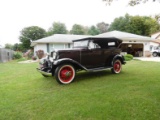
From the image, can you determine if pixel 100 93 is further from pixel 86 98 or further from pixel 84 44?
pixel 84 44

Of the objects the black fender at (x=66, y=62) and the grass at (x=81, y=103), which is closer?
the grass at (x=81, y=103)

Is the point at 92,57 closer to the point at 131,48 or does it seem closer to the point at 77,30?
the point at 131,48

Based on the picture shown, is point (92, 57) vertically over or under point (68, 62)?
over

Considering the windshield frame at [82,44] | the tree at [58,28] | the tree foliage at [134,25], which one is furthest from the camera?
the tree at [58,28]

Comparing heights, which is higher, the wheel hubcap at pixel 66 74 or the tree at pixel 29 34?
the tree at pixel 29 34

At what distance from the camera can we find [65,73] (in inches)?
203

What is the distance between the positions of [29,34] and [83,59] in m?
34.4

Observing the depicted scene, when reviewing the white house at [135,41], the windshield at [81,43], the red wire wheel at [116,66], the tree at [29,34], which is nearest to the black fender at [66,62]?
the windshield at [81,43]

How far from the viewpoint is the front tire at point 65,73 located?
498cm

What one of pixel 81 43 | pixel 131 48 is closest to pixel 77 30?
→ pixel 131 48

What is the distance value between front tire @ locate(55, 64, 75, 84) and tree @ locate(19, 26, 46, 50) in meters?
33.6

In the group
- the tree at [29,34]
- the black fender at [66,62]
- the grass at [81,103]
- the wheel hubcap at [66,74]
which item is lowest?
the grass at [81,103]

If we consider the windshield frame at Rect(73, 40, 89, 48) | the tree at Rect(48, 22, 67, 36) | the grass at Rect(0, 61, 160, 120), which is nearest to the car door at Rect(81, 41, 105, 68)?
the windshield frame at Rect(73, 40, 89, 48)

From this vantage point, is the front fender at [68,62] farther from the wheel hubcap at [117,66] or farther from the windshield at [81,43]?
the wheel hubcap at [117,66]
